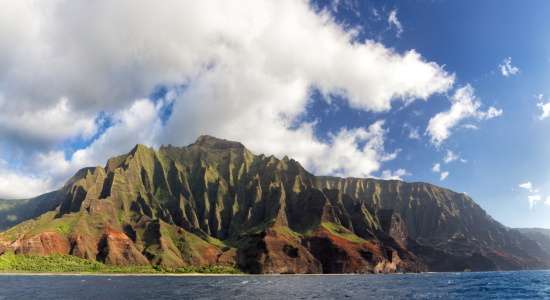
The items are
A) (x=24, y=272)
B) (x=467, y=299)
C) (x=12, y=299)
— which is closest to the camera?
(x=12, y=299)

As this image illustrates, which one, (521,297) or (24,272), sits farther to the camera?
(24,272)

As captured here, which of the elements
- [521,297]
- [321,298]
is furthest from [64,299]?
[521,297]

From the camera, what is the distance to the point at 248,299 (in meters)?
84.0

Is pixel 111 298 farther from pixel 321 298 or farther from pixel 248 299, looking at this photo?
pixel 321 298

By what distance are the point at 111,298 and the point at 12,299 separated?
20562mm

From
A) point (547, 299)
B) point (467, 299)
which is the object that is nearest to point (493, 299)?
point (467, 299)

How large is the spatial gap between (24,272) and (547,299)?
9344 inches

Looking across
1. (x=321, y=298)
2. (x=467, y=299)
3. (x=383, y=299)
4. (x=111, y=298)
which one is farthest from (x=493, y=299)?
(x=111, y=298)

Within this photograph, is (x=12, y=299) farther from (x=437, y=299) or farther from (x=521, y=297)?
(x=521, y=297)

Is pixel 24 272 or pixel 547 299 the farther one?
pixel 24 272

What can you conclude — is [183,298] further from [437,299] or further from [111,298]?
[437,299]

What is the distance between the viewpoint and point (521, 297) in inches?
3297

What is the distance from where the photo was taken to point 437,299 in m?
83.5

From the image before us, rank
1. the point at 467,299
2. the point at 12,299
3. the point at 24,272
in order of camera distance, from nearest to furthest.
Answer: the point at 12,299 < the point at 467,299 < the point at 24,272
